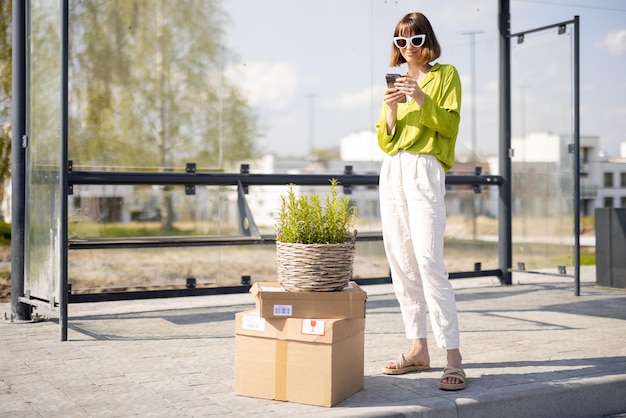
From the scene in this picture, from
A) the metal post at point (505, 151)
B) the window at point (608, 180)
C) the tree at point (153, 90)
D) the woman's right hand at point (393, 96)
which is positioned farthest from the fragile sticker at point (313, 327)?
the window at point (608, 180)

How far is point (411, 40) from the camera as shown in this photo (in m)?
4.45

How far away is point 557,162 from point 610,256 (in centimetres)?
115

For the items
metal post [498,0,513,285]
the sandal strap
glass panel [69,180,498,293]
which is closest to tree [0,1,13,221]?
glass panel [69,180,498,293]

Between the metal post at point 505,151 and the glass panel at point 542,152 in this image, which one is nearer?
the glass panel at point 542,152

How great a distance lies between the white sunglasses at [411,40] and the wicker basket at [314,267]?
3.94 feet

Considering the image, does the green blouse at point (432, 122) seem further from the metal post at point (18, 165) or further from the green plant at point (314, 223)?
the metal post at point (18, 165)

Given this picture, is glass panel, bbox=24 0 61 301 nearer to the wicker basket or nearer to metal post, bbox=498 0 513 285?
the wicker basket

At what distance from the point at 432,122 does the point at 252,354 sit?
1512mm

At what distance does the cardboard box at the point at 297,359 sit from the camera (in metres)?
3.91

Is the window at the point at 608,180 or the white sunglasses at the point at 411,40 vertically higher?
the white sunglasses at the point at 411,40

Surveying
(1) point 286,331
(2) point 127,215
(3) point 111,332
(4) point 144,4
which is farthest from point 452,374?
(4) point 144,4

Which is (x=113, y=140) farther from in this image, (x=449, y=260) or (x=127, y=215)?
(x=449, y=260)

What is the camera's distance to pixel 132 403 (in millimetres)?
3949

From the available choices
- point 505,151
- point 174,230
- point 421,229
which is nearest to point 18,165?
point 174,230
